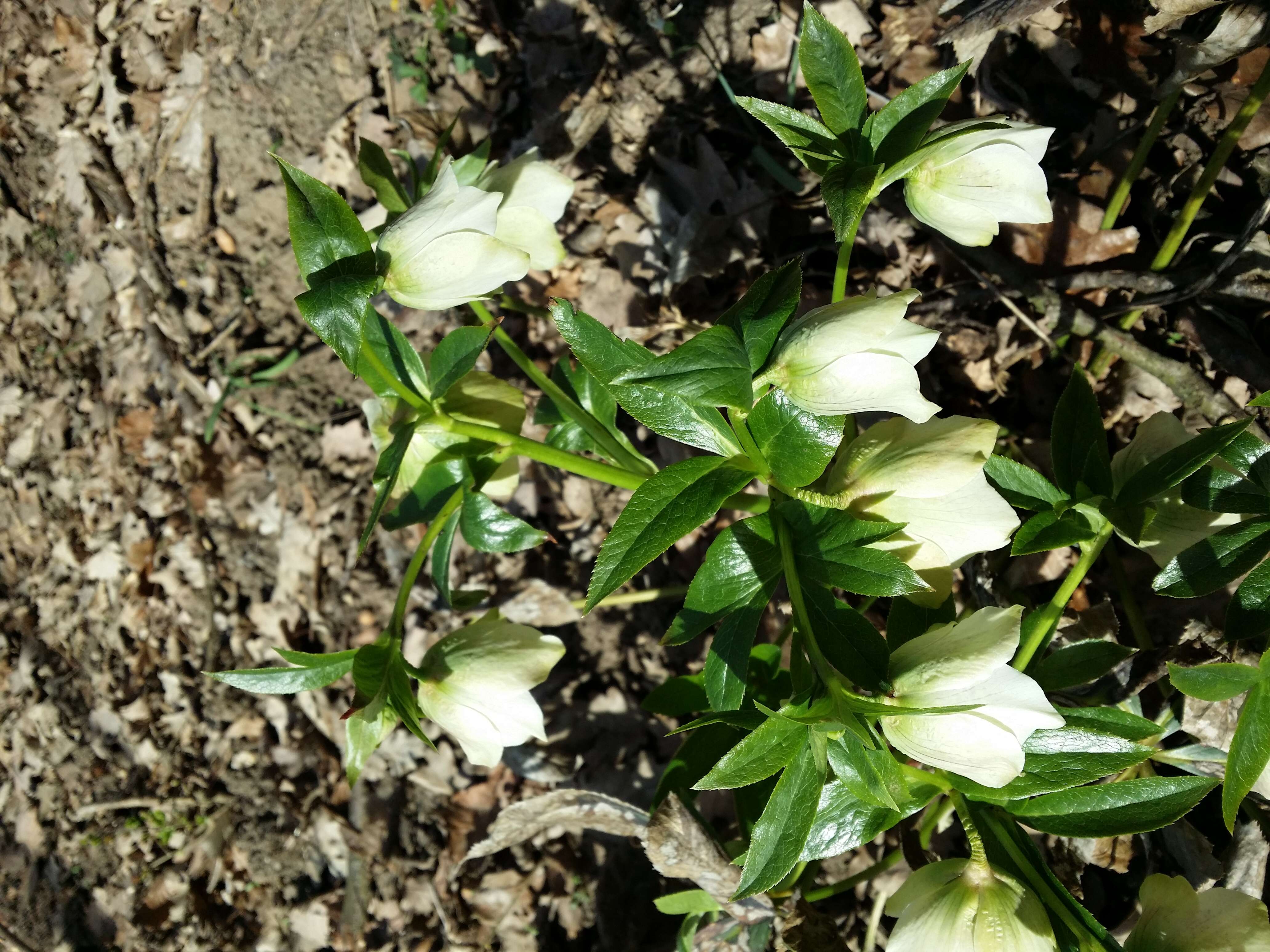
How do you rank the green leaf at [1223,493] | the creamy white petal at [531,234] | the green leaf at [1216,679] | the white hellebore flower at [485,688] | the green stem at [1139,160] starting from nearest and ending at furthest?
the green leaf at [1216,679], the green leaf at [1223,493], the white hellebore flower at [485,688], the creamy white petal at [531,234], the green stem at [1139,160]

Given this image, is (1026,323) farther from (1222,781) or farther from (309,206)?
(309,206)

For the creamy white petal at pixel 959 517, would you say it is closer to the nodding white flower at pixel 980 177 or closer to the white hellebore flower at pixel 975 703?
the white hellebore flower at pixel 975 703

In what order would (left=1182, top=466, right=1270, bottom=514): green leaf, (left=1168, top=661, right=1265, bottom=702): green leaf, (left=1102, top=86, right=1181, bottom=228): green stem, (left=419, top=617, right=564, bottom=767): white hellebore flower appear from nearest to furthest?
(left=1168, top=661, right=1265, bottom=702): green leaf
(left=1182, top=466, right=1270, bottom=514): green leaf
(left=419, top=617, right=564, bottom=767): white hellebore flower
(left=1102, top=86, right=1181, bottom=228): green stem

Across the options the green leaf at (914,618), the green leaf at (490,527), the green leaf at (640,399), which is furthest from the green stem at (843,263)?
the green leaf at (490,527)

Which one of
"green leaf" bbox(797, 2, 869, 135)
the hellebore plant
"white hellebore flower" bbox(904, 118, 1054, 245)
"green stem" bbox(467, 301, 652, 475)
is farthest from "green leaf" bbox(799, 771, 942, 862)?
"green leaf" bbox(797, 2, 869, 135)

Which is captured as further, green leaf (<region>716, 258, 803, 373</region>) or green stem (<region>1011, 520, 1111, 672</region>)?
green stem (<region>1011, 520, 1111, 672</region>)

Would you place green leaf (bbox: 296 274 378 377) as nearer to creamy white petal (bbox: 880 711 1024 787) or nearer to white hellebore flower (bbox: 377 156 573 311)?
white hellebore flower (bbox: 377 156 573 311)
